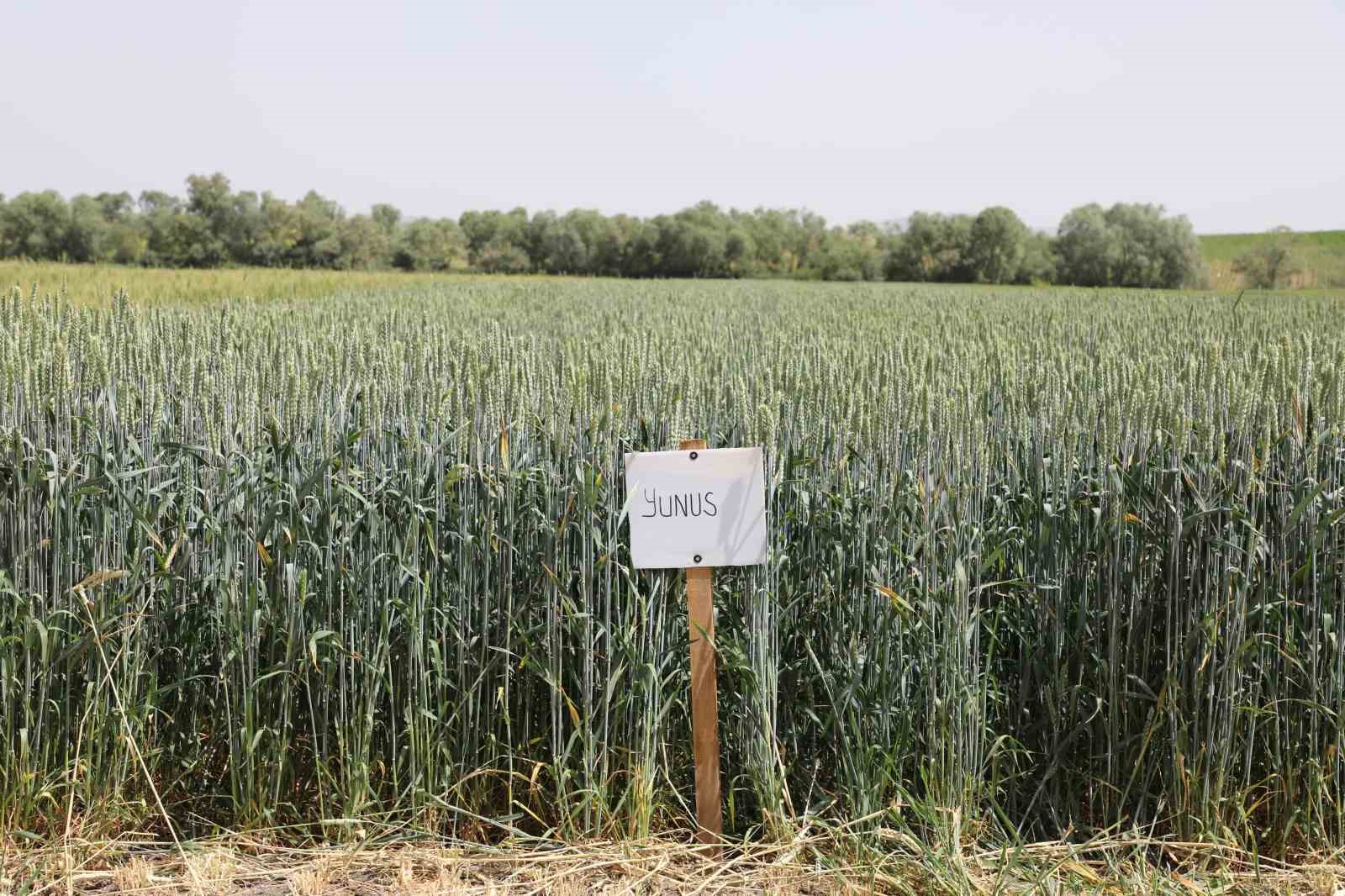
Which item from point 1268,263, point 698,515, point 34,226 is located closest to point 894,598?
point 698,515

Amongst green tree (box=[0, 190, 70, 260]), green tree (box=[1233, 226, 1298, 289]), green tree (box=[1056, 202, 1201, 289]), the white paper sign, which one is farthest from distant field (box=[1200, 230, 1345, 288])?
green tree (box=[0, 190, 70, 260])

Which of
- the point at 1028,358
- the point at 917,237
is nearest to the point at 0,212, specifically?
the point at 917,237

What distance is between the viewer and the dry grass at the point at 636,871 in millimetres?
2658

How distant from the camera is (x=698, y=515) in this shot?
276 centimetres

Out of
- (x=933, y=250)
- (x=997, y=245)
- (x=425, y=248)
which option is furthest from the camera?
(x=425, y=248)

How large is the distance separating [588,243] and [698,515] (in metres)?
65.7

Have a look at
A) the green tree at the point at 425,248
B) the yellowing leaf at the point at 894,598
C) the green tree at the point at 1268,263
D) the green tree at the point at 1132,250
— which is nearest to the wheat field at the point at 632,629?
the yellowing leaf at the point at 894,598

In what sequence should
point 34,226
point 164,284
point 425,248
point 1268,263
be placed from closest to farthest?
point 164,284
point 1268,263
point 34,226
point 425,248

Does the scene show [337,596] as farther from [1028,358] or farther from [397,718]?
[1028,358]

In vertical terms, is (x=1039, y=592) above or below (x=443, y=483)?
below

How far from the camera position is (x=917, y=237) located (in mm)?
60719

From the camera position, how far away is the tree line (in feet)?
169

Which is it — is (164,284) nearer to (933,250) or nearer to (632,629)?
(632,629)

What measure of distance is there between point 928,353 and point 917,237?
5784cm
